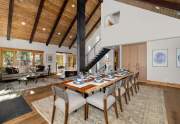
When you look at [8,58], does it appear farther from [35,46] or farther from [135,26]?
[135,26]

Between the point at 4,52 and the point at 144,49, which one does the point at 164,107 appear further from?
the point at 4,52

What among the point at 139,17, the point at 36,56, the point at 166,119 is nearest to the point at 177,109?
the point at 166,119

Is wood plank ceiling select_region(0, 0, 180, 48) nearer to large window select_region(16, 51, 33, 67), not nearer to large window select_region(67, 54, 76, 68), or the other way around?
large window select_region(16, 51, 33, 67)

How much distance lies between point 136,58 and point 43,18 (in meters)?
6.36

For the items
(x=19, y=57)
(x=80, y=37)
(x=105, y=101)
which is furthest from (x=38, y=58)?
(x=105, y=101)

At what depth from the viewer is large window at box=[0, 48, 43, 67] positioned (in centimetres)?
694

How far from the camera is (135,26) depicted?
5.68 metres

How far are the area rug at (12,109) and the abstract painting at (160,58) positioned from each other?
6055 millimetres

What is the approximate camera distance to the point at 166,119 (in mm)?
2262

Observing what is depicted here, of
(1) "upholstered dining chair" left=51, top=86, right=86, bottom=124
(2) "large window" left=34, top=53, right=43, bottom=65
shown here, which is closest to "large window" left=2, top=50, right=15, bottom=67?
(2) "large window" left=34, top=53, right=43, bottom=65

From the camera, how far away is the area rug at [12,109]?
2408 millimetres

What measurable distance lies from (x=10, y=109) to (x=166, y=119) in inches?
146

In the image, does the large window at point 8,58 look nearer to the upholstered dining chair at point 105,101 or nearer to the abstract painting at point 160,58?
the upholstered dining chair at point 105,101

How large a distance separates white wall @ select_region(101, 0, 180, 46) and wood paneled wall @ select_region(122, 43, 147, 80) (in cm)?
91
